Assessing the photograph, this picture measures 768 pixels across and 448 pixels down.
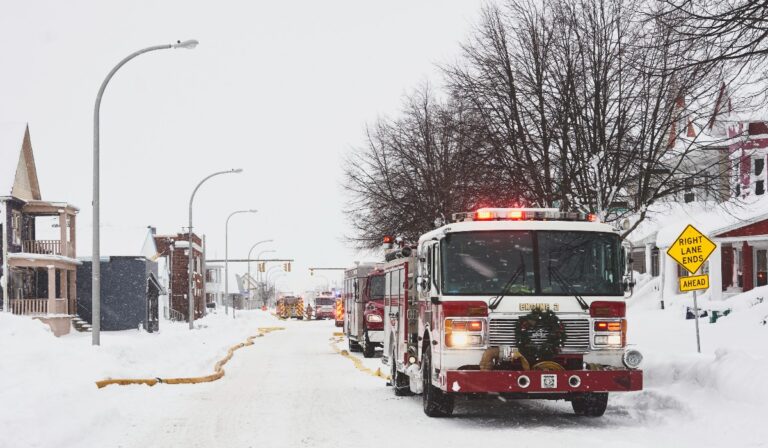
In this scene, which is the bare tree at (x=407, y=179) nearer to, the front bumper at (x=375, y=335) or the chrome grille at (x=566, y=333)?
the front bumper at (x=375, y=335)

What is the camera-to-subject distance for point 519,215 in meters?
13.2

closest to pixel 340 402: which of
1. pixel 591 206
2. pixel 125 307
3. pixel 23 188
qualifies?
pixel 591 206

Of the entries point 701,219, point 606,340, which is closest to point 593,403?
point 606,340

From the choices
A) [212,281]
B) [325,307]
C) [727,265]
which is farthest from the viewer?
[212,281]

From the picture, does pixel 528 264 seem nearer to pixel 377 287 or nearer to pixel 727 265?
pixel 377 287

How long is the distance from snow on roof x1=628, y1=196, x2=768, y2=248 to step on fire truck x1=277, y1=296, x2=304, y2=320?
5002cm

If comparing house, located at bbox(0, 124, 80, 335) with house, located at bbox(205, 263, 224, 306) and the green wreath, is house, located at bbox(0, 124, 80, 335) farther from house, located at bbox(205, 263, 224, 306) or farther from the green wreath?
house, located at bbox(205, 263, 224, 306)

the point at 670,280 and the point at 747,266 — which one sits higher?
the point at 747,266

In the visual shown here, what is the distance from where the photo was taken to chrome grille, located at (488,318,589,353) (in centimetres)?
1251

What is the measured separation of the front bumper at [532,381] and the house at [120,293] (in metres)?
43.0

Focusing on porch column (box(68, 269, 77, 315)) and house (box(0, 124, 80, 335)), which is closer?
house (box(0, 124, 80, 335))

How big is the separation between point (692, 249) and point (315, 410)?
7.76m

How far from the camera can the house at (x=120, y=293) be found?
2073 inches

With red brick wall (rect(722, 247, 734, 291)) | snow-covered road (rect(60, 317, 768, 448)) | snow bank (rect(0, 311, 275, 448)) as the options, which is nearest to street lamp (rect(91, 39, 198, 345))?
snow bank (rect(0, 311, 275, 448))
